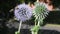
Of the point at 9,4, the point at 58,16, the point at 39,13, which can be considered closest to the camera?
the point at 39,13

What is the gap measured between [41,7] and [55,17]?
193cm

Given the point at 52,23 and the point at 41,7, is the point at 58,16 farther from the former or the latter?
the point at 41,7

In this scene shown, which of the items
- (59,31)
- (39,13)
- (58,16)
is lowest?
(59,31)

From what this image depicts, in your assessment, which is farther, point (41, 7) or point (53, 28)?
point (53, 28)

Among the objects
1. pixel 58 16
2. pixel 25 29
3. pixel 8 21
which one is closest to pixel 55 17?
pixel 58 16

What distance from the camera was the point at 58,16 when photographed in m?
2.95

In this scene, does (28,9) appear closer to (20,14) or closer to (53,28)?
(20,14)

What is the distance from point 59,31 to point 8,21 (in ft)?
2.17

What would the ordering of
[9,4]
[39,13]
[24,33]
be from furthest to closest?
[24,33], [9,4], [39,13]

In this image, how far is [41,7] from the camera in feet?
3.31

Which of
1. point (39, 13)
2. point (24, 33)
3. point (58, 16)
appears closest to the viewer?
point (39, 13)

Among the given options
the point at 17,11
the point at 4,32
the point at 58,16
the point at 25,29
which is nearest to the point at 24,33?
the point at 25,29

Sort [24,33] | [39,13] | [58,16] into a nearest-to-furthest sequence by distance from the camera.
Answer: [39,13] → [24,33] → [58,16]

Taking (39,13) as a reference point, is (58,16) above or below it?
below
